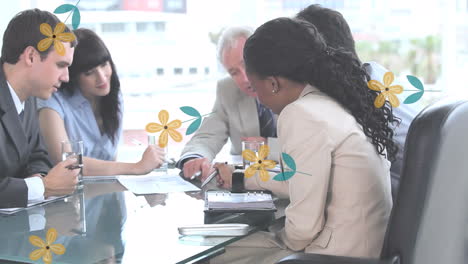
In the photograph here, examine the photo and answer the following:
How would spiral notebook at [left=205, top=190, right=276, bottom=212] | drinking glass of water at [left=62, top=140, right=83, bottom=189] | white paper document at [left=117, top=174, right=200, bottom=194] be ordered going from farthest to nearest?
white paper document at [left=117, top=174, right=200, bottom=194] < drinking glass of water at [left=62, top=140, right=83, bottom=189] < spiral notebook at [left=205, top=190, right=276, bottom=212]

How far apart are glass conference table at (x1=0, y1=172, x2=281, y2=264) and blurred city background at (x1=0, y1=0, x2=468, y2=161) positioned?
240cm

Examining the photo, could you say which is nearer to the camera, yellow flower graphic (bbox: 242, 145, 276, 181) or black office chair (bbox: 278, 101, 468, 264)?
black office chair (bbox: 278, 101, 468, 264)

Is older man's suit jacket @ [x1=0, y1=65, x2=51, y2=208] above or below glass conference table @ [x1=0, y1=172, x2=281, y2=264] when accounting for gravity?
above

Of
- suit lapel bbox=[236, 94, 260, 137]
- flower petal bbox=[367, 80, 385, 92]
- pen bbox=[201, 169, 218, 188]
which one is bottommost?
pen bbox=[201, 169, 218, 188]

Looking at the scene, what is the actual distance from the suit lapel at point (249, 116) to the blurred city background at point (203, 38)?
153cm

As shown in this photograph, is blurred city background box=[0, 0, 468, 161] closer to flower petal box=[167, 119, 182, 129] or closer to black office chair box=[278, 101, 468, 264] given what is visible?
flower petal box=[167, 119, 182, 129]

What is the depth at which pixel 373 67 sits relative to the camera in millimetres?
2455

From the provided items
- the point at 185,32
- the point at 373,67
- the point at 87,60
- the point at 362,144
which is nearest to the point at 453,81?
the point at 185,32

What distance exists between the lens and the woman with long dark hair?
2695mm

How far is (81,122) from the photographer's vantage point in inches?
120

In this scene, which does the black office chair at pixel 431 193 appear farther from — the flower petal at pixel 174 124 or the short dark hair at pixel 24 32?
the short dark hair at pixel 24 32

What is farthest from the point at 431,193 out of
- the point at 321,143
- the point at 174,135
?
the point at 174,135

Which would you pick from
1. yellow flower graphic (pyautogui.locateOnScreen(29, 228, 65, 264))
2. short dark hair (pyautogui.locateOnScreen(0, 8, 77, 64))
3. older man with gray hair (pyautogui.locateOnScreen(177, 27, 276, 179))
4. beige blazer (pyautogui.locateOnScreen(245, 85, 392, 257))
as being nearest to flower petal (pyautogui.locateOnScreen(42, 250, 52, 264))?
yellow flower graphic (pyautogui.locateOnScreen(29, 228, 65, 264))

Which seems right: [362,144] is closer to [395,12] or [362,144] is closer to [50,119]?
[50,119]
